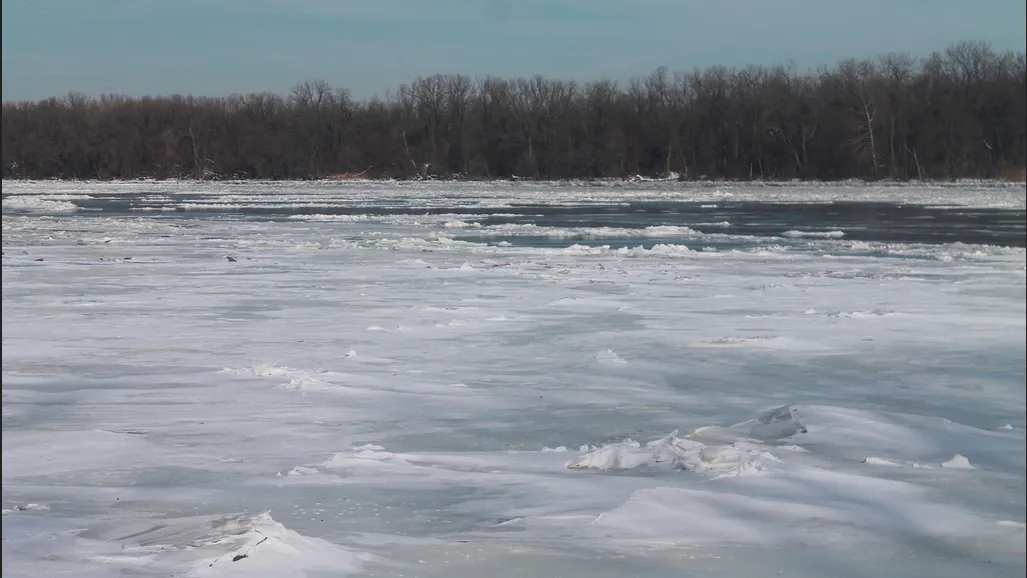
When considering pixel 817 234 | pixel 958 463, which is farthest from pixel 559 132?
pixel 958 463

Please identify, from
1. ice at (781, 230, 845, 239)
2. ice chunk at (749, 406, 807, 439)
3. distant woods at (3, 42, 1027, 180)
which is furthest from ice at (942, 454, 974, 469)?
distant woods at (3, 42, 1027, 180)

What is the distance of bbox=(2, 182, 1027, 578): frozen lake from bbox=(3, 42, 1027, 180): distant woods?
140ft

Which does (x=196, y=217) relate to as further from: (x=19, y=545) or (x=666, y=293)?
(x=19, y=545)

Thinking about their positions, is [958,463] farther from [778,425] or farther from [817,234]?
[817,234]

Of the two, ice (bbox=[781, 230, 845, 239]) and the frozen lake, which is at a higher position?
the frozen lake

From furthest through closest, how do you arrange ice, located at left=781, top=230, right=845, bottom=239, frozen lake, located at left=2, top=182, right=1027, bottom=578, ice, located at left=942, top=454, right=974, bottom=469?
ice, located at left=781, top=230, right=845, bottom=239 < ice, located at left=942, top=454, right=974, bottom=469 < frozen lake, located at left=2, top=182, right=1027, bottom=578

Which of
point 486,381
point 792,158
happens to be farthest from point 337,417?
point 792,158

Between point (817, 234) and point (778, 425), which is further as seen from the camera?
point (817, 234)

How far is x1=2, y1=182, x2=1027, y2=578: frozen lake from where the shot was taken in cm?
373

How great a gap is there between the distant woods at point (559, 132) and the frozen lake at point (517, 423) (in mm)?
42692

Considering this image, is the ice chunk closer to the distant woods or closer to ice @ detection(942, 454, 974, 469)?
ice @ detection(942, 454, 974, 469)

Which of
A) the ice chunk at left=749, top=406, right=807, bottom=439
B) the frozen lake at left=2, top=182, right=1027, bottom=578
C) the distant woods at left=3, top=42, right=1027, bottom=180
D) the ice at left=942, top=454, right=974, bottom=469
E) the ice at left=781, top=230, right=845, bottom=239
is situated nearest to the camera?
the frozen lake at left=2, top=182, right=1027, bottom=578

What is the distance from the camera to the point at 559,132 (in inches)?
2815

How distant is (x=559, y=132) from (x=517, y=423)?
2633 inches
